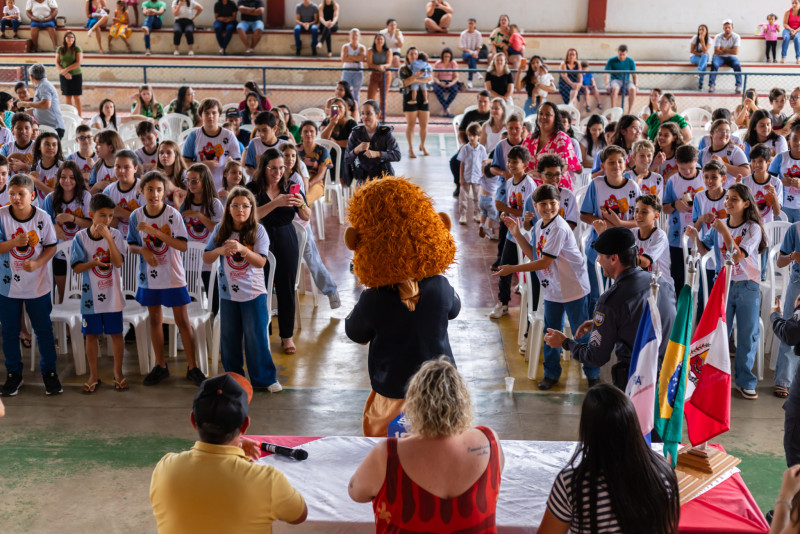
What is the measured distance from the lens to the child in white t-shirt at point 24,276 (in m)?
5.99

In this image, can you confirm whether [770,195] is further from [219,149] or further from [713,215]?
[219,149]

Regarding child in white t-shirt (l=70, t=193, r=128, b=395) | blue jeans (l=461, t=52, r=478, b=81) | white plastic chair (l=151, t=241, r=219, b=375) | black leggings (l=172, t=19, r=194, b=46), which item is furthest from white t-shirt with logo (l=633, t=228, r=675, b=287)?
black leggings (l=172, t=19, r=194, b=46)

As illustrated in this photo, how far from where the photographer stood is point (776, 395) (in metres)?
6.24

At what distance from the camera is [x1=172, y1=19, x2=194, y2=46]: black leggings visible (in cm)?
2067

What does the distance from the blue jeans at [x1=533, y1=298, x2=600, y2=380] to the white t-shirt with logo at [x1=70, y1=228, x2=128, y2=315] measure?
3.15m

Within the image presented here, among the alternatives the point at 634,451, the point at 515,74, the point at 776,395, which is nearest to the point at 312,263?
the point at 776,395

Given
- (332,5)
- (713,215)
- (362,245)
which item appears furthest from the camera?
(332,5)

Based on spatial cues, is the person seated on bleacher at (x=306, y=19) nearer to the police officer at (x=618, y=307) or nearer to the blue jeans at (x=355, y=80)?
the blue jeans at (x=355, y=80)

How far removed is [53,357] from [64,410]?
0.46 m

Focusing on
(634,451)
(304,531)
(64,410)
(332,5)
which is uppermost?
(332,5)

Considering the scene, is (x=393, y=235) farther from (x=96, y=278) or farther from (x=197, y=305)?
(x=197, y=305)

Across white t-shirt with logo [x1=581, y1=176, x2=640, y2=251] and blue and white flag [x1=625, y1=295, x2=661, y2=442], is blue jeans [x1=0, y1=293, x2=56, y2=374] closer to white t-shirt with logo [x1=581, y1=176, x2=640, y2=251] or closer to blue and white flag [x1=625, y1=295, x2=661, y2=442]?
white t-shirt with logo [x1=581, y1=176, x2=640, y2=251]

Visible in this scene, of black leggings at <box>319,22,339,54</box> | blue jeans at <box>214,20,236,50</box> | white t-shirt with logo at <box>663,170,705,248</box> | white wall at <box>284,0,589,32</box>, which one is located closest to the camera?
white t-shirt with logo at <box>663,170,705,248</box>

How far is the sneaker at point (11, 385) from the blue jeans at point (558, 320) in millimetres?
3868
